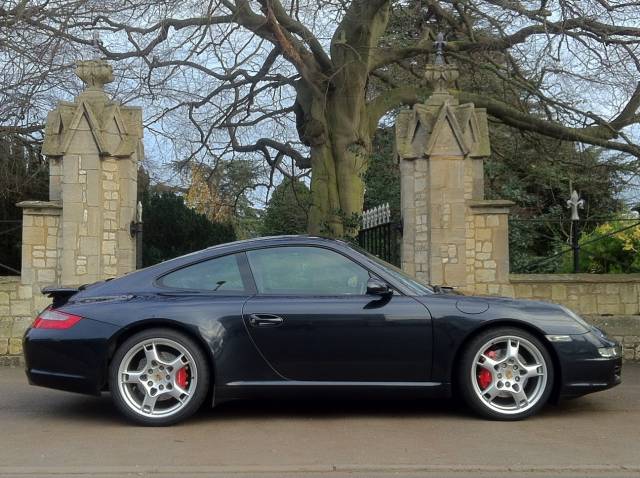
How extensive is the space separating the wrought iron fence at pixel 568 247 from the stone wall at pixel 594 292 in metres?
0.69

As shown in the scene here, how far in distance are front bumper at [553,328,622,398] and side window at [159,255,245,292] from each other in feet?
8.09

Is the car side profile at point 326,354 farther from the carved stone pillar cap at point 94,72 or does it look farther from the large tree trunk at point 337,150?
the large tree trunk at point 337,150

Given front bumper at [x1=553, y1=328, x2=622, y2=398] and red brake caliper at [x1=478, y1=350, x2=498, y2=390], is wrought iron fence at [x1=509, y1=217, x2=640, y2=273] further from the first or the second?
red brake caliper at [x1=478, y1=350, x2=498, y2=390]

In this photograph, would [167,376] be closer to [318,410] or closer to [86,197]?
[318,410]

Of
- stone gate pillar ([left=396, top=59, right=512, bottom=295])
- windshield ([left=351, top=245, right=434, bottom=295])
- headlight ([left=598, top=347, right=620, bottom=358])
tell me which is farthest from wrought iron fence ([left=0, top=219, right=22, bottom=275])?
headlight ([left=598, top=347, right=620, bottom=358])

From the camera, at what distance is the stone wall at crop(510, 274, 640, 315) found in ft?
31.3

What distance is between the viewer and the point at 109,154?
10.0 meters

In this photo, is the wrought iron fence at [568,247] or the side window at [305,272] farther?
the wrought iron fence at [568,247]

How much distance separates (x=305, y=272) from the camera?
611cm

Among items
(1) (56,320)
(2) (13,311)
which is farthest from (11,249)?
(1) (56,320)

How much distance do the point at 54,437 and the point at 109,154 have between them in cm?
519

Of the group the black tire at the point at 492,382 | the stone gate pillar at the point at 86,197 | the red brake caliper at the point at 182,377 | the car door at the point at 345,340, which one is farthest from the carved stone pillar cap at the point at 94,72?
the black tire at the point at 492,382

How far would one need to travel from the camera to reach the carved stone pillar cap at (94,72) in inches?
402

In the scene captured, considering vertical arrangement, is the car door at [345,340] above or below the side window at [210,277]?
below
